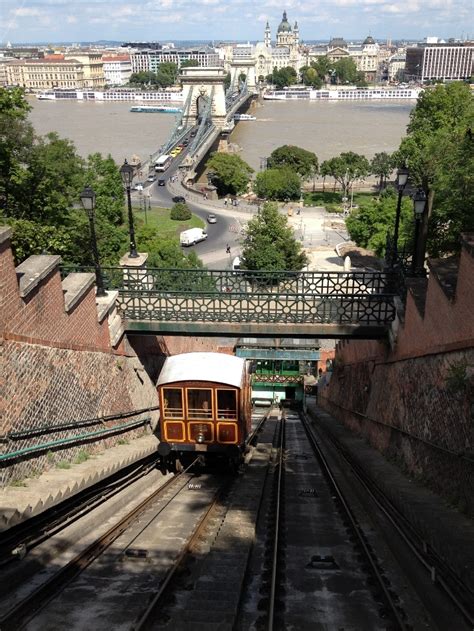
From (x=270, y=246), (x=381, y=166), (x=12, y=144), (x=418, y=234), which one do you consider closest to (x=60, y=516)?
(x=418, y=234)

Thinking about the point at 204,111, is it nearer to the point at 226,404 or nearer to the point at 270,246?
the point at 270,246

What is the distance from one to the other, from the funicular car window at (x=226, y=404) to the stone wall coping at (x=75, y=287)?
309 cm

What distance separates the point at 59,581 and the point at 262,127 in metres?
141

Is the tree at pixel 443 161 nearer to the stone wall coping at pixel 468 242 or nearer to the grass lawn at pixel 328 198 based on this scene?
the stone wall coping at pixel 468 242

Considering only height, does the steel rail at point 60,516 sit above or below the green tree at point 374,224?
below

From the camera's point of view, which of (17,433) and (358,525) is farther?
(358,525)

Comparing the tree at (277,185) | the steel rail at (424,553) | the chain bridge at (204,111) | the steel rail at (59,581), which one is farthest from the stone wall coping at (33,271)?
the chain bridge at (204,111)

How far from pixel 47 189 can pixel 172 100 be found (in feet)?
597

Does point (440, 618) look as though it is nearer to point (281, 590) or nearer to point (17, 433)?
point (281, 590)

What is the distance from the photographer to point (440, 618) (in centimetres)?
537

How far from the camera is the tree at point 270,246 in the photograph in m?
36.9

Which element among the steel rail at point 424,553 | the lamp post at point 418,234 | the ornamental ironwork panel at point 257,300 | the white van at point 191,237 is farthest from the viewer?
the white van at point 191,237

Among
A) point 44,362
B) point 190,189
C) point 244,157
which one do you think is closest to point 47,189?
point 44,362

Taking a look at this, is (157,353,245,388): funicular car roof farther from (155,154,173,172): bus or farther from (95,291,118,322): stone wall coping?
(155,154,173,172): bus
